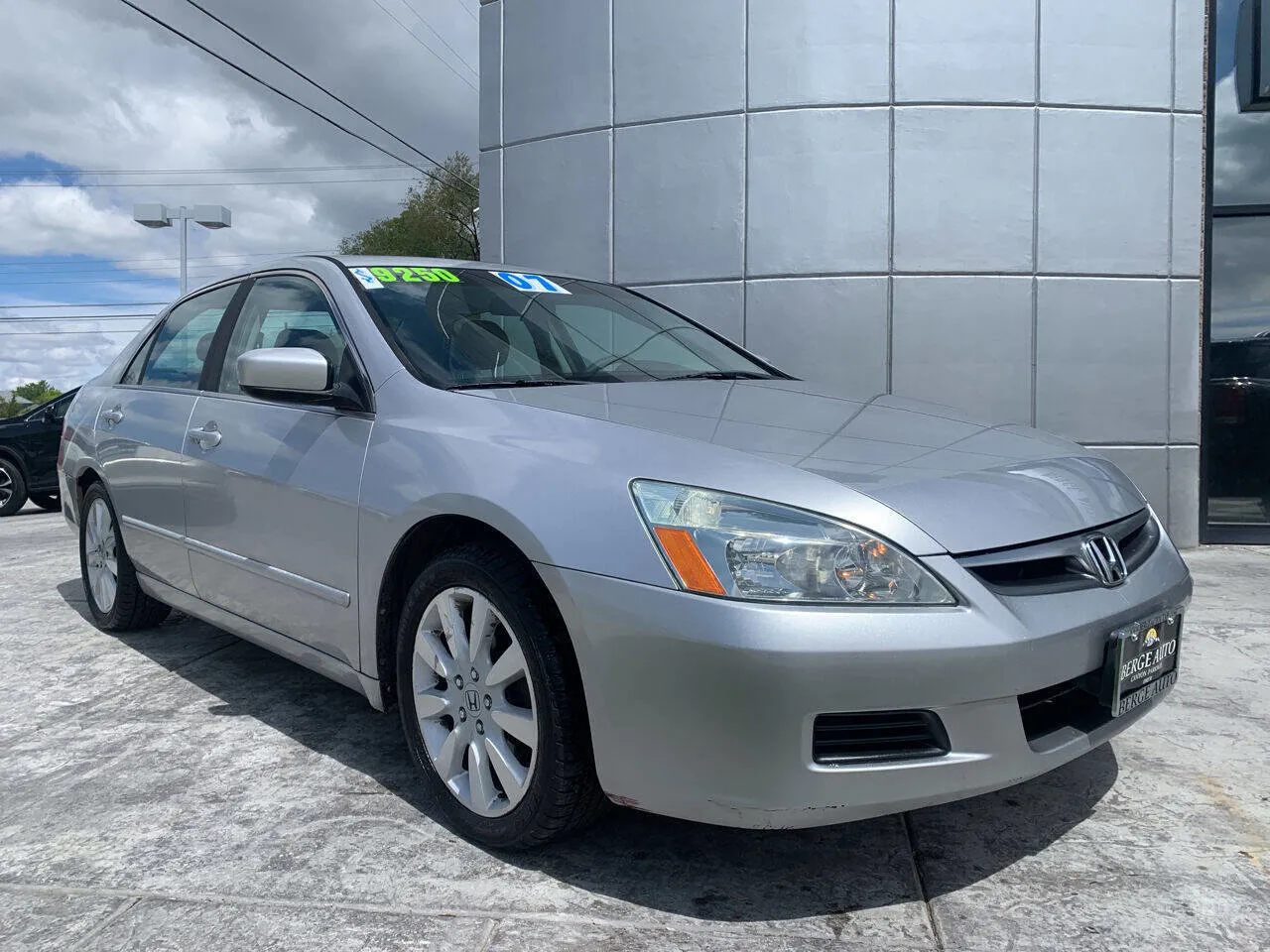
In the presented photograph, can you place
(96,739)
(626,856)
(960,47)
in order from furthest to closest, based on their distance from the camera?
(960,47) < (96,739) < (626,856)

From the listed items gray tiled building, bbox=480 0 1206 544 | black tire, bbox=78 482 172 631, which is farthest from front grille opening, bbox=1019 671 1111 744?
gray tiled building, bbox=480 0 1206 544

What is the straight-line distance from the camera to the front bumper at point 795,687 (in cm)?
193

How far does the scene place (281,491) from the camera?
303 centimetres

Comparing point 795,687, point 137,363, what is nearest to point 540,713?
point 795,687

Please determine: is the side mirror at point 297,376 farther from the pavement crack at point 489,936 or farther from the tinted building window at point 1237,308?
the tinted building window at point 1237,308

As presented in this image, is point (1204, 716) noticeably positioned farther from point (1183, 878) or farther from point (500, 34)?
point (500, 34)

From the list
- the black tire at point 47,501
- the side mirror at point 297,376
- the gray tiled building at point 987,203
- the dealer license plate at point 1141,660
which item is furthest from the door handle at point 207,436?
the black tire at point 47,501

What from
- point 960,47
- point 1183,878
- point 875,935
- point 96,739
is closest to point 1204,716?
point 1183,878

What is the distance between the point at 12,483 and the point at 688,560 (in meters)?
11.3

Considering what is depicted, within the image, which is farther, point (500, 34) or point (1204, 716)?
point (500, 34)

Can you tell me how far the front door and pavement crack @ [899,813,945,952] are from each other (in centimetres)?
150

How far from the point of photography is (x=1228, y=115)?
786cm

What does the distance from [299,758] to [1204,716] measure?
115 inches

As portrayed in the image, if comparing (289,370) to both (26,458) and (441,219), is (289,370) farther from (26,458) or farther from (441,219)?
(441,219)
